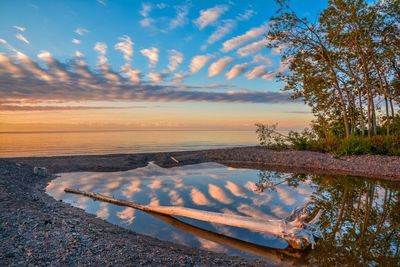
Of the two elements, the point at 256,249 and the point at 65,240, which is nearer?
the point at 65,240

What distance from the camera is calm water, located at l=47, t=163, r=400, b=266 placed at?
23.6 ft

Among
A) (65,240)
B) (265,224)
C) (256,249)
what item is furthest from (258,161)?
(65,240)

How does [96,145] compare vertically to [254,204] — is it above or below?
above

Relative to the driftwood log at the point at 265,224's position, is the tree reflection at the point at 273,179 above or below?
below

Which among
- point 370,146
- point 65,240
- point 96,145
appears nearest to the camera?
point 65,240

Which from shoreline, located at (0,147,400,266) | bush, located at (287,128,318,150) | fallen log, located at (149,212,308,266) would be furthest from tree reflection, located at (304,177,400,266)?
bush, located at (287,128,318,150)

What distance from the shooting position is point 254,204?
11477mm

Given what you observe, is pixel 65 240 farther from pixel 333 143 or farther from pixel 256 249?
pixel 333 143

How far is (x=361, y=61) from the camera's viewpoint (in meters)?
24.7

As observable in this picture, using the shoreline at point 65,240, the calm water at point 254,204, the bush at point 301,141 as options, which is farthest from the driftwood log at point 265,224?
the bush at point 301,141

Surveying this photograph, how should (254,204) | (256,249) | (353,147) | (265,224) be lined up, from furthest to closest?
1. (353,147)
2. (254,204)
3. (265,224)
4. (256,249)

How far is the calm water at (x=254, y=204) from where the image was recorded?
23.6ft

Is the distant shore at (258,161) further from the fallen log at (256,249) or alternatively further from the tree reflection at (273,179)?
the fallen log at (256,249)

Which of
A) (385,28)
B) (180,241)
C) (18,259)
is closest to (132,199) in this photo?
(180,241)
